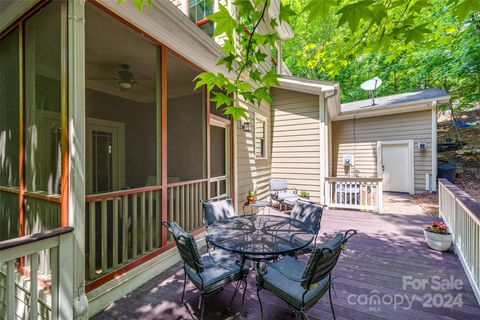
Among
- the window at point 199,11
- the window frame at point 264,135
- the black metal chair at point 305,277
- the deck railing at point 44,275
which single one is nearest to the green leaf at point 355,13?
the black metal chair at point 305,277

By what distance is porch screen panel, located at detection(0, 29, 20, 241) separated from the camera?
9.56 ft

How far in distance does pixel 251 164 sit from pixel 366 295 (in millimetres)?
3898

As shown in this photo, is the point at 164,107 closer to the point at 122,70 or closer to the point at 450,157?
the point at 122,70

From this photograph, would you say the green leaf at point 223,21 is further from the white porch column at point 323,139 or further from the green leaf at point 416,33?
the white porch column at point 323,139

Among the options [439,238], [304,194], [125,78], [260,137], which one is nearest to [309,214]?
[439,238]

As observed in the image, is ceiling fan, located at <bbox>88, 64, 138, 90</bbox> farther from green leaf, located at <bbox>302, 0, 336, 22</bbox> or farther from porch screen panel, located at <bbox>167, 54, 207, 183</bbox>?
green leaf, located at <bbox>302, 0, 336, 22</bbox>

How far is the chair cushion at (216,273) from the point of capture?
2136 millimetres

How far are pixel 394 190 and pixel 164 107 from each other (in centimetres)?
896

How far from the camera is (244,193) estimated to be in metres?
5.66

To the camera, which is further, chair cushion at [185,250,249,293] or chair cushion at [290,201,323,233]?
chair cushion at [290,201,323,233]

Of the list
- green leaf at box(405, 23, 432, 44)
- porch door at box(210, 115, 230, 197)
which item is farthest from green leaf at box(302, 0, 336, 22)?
porch door at box(210, 115, 230, 197)

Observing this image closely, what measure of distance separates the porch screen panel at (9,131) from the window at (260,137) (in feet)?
15.9

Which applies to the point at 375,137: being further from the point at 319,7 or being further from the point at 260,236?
the point at 319,7

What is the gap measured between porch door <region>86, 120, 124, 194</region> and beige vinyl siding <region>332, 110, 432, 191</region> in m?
8.19
